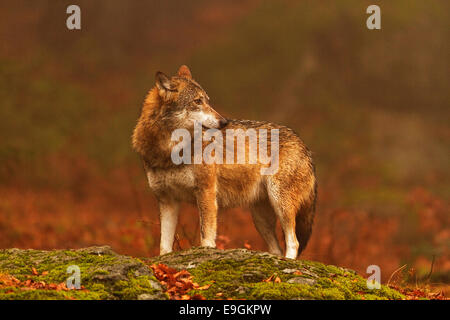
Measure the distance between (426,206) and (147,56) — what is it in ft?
37.7

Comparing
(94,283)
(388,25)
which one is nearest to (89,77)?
(388,25)

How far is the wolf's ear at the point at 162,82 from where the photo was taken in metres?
7.13

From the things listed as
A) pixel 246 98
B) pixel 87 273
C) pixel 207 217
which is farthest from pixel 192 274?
pixel 246 98

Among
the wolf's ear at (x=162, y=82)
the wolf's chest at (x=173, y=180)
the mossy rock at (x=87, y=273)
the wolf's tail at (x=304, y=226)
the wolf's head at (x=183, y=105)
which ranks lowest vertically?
the wolf's tail at (x=304, y=226)

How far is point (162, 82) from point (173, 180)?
1.30 m

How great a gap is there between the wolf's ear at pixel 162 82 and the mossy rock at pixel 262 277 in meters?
2.20

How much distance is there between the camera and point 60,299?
4359mm

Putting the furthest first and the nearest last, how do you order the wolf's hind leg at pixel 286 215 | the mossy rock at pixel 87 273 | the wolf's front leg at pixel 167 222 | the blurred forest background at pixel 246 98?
the blurred forest background at pixel 246 98 → the wolf's hind leg at pixel 286 215 → the wolf's front leg at pixel 167 222 → the mossy rock at pixel 87 273

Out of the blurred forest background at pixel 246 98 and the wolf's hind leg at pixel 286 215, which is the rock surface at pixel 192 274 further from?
the blurred forest background at pixel 246 98

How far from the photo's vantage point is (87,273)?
5078 mm

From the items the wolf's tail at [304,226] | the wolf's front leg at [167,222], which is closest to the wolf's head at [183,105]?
the wolf's front leg at [167,222]

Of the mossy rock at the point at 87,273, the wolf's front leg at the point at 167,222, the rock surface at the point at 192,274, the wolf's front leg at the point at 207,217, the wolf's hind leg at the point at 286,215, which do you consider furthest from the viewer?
the wolf's hind leg at the point at 286,215

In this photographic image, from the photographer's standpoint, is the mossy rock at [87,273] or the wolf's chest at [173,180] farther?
the wolf's chest at [173,180]

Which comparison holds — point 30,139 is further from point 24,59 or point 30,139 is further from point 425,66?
point 425,66
